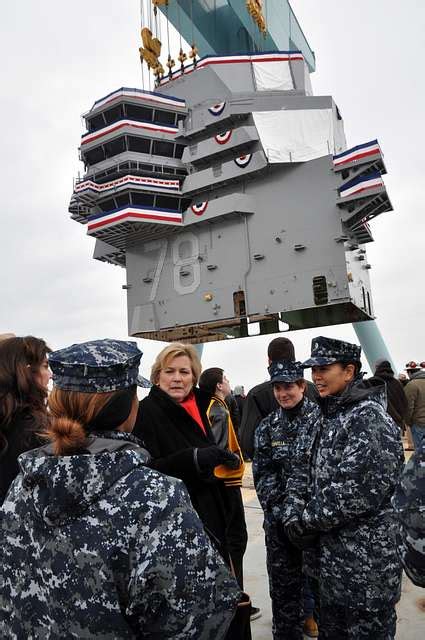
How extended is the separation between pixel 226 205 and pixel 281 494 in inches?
583

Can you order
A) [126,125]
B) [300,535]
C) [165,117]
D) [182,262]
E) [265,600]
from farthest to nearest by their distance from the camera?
[165,117] → [182,262] → [126,125] → [265,600] → [300,535]

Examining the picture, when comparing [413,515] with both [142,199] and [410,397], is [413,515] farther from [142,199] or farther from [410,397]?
[142,199]

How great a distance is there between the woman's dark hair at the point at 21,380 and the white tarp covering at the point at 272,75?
19.1 metres

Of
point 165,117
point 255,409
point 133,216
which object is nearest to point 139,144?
point 165,117

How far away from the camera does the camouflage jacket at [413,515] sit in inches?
57.5

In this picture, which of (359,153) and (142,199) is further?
(142,199)

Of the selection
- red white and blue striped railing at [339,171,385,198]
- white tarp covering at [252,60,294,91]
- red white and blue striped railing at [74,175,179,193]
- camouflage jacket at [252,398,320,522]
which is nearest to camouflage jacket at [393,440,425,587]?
camouflage jacket at [252,398,320,522]

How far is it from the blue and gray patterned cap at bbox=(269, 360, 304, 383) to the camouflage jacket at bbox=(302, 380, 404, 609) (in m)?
0.72

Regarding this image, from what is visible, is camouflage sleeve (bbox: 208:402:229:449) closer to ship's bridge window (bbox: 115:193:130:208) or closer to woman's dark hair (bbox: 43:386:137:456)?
woman's dark hair (bbox: 43:386:137:456)

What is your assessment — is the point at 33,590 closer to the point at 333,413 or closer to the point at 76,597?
the point at 76,597

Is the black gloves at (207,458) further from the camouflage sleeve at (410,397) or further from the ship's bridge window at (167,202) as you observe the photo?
the ship's bridge window at (167,202)

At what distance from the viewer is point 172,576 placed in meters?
1.19

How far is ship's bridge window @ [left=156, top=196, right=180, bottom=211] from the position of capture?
60.9 feet

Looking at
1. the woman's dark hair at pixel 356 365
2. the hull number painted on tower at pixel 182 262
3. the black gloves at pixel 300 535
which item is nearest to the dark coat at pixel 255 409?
the woman's dark hair at pixel 356 365
